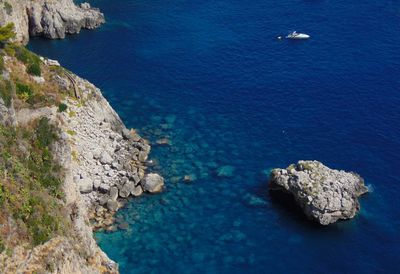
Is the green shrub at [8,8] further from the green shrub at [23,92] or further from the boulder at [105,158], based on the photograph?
the green shrub at [23,92]

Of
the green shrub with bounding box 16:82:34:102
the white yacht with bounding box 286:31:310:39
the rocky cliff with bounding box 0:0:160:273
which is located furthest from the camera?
the white yacht with bounding box 286:31:310:39

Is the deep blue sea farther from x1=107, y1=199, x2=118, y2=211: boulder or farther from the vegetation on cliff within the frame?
the vegetation on cliff

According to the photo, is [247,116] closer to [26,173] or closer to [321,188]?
[321,188]

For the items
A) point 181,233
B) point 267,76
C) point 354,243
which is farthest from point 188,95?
point 354,243

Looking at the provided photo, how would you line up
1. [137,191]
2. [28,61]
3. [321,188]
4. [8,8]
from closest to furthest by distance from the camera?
1. [28,61]
2. [321,188]
3. [137,191]
4. [8,8]

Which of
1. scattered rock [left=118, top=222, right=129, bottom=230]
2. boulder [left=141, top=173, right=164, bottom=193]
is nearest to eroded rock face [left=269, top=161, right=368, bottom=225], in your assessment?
boulder [left=141, top=173, right=164, bottom=193]

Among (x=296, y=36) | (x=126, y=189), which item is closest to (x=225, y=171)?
(x=126, y=189)
